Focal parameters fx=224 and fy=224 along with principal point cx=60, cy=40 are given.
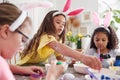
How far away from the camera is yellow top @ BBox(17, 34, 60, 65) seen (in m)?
1.50

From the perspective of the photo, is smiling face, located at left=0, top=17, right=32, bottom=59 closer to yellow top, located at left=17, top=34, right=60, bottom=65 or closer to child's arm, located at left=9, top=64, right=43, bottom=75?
child's arm, located at left=9, top=64, right=43, bottom=75

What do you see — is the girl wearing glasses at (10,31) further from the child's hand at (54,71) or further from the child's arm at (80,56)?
the child's arm at (80,56)

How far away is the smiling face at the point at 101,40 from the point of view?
6.71 ft

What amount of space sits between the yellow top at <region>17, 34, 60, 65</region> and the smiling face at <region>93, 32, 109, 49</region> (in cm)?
57

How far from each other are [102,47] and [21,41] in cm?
141

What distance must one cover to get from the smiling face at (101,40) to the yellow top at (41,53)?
573 millimetres

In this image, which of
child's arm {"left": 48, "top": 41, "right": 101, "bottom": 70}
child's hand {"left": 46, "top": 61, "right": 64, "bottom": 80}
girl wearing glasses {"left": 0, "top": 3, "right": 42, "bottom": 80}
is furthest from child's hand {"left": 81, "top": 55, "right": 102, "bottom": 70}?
girl wearing glasses {"left": 0, "top": 3, "right": 42, "bottom": 80}

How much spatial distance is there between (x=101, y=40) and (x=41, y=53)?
69 cm

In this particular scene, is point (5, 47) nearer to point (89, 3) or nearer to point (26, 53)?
point (26, 53)

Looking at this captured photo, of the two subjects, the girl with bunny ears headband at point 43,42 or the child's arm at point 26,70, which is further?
the girl with bunny ears headband at point 43,42

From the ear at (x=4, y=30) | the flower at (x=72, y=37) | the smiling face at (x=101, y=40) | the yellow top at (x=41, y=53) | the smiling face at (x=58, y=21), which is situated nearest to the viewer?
the ear at (x=4, y=30)

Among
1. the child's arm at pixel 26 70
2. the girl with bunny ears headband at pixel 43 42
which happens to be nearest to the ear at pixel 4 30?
the child's arm at pixel 26 70

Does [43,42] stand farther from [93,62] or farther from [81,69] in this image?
[93,62]

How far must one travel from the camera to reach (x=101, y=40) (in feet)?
6.75
